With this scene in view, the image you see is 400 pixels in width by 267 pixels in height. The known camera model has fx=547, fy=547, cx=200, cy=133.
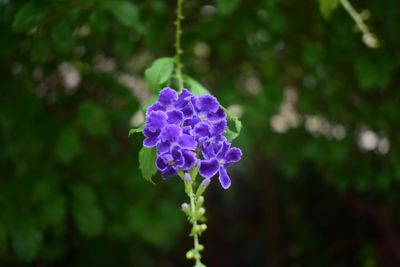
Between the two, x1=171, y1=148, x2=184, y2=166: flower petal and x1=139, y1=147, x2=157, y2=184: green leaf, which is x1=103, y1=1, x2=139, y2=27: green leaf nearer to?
x1=139, y1=147, x2=157, y2=184: green leaf

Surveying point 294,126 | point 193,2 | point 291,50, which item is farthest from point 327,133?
point 193,2

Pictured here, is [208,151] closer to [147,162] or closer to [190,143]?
[190,143]

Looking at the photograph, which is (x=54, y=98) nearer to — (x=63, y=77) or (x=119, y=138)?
(x=63, y=77)

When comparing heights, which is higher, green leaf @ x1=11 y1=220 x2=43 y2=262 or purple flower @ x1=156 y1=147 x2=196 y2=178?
green leaf @ x1=11 y1=220 x2=43 y2=262

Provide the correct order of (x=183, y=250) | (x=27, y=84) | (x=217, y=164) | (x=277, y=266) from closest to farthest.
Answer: (x=217, y=164), (x=27, y=84), (x=277, y=266), (x=183, y=250)

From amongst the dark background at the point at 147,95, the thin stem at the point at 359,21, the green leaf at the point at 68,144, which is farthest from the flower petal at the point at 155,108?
the green leaf at the point at 68,144

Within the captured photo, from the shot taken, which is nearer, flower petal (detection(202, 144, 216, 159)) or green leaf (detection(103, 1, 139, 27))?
flower petal (detection(202, 144, 216, 159))

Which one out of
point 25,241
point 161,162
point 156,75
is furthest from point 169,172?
point 25,241

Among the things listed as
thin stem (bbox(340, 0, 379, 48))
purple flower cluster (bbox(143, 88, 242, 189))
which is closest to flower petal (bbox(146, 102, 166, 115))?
A: purple flower cluster (bbox(143, 88, 242, 189))
